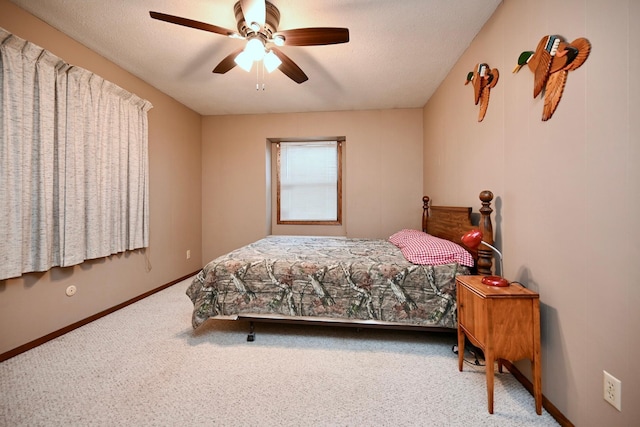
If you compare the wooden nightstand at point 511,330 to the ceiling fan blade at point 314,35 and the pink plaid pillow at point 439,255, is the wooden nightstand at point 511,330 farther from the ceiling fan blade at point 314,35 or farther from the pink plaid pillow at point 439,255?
the ceiling fan blade at point 314,35

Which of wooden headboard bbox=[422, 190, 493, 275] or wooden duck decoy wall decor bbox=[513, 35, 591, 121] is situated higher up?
wooden duck decoy wall decor bbox=[513, 35, 591, 121]

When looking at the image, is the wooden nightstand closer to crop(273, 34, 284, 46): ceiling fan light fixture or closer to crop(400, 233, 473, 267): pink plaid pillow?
crop(400, 233, 473, 267): pink plaid pillow

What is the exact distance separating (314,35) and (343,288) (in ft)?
6.15

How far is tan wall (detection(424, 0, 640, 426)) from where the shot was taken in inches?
37.5

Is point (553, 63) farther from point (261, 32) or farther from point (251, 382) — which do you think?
point (251, 382)

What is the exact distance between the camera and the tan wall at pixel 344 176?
3.78 m

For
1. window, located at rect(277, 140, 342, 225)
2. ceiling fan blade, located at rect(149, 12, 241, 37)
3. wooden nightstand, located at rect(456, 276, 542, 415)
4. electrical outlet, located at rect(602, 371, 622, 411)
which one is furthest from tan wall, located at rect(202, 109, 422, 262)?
electrical outlet, located at rect(602, 371, 622, 411)

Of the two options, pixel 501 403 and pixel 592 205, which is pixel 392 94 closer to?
pixel 592 205

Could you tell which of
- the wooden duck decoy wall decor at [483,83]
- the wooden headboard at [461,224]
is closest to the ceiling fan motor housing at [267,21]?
the wooden duck decoy wall decor at [483,83]

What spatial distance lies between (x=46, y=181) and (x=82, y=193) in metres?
0.27

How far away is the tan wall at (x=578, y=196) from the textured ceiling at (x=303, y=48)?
1.66 ft

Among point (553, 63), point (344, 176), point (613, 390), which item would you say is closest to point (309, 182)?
point (344, 176)

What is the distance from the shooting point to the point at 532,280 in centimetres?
147

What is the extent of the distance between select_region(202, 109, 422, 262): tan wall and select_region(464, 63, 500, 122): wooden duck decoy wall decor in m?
1.68
